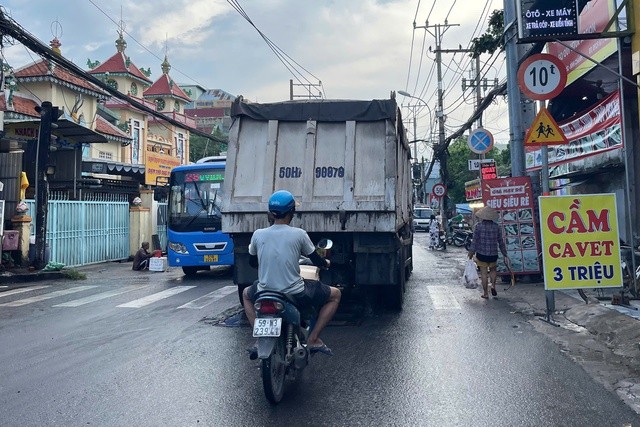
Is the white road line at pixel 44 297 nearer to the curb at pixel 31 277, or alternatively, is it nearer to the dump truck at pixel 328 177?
the curb at pixel 31 277

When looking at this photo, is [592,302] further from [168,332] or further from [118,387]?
[118,387]

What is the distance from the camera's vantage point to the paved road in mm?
4531

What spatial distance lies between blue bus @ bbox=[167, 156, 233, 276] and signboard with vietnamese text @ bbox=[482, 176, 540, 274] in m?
6.27

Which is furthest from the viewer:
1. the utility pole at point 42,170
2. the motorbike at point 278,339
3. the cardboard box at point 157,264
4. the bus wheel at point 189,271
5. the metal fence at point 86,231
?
the metal fence at point 86,231

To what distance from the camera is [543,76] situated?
8.58 meters

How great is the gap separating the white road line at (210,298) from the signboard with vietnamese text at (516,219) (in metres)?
5.63

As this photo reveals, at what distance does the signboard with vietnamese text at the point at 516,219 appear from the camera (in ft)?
41.4

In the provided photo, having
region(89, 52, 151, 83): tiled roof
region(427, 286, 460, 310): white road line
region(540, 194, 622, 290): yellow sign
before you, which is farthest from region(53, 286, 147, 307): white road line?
region(89, 52, 151, 83): tiled roof

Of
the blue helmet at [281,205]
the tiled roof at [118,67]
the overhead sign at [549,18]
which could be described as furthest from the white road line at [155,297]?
the tiled roof at [118,67]

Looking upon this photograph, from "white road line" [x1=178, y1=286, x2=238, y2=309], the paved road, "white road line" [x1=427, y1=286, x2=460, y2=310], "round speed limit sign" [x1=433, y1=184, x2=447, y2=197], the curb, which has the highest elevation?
"round speed limit sign" [x1=433, y1=184, x2=447, y2=197]

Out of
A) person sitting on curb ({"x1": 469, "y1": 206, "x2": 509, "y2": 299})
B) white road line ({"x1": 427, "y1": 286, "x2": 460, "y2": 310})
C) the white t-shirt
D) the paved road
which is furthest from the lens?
person sitting on curb ({"x1": 469, "y1": 206, "x2": 509, "y2": 299})

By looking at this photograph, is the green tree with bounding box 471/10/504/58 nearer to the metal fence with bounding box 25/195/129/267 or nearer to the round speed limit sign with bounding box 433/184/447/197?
the metal fence with bounding box 25/195/129/267

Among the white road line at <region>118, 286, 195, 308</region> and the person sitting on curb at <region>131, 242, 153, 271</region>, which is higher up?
the person sitting on curb at <region>131, 242, 153, 271</region>

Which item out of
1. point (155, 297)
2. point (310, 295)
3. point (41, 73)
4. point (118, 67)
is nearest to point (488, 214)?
point (155, 297)
